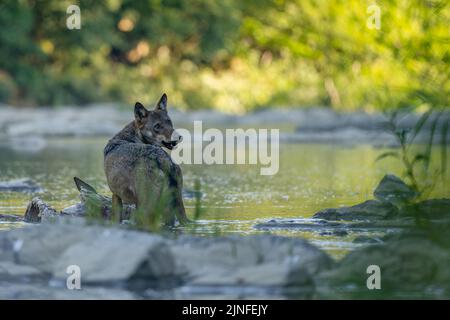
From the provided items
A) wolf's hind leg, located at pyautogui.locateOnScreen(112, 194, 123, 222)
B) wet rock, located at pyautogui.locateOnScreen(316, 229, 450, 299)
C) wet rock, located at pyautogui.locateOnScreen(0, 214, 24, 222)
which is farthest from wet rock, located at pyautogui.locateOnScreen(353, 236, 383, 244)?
wet rock, located at pyautogui.locateOnScreen(0, 214, 24, 222)

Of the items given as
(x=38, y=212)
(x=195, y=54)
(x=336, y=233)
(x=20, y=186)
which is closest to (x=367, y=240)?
(x=336, y=233)

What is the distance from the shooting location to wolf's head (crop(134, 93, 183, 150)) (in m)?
7.79

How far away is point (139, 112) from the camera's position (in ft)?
25.5

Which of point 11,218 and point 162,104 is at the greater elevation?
point 162,104

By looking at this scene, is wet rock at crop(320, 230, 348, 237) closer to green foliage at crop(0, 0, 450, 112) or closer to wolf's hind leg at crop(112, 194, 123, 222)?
wolf's hind leg at crop(112, 194, 123, 222)

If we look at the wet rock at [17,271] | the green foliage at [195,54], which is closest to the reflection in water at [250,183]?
the wet rock at [17,271]

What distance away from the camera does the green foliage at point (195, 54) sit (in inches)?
1039

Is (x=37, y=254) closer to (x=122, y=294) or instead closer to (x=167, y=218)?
(x=122, y=294)

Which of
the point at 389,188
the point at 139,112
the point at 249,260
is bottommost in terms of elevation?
the point at 249,260

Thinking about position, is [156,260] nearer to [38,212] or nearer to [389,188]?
[38,212]

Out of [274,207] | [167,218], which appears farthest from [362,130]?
[167,218]

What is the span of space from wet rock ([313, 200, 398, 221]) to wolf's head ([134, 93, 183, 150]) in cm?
120

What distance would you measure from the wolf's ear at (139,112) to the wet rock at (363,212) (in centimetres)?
144

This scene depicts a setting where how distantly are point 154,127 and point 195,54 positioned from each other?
Result: 24.2m
